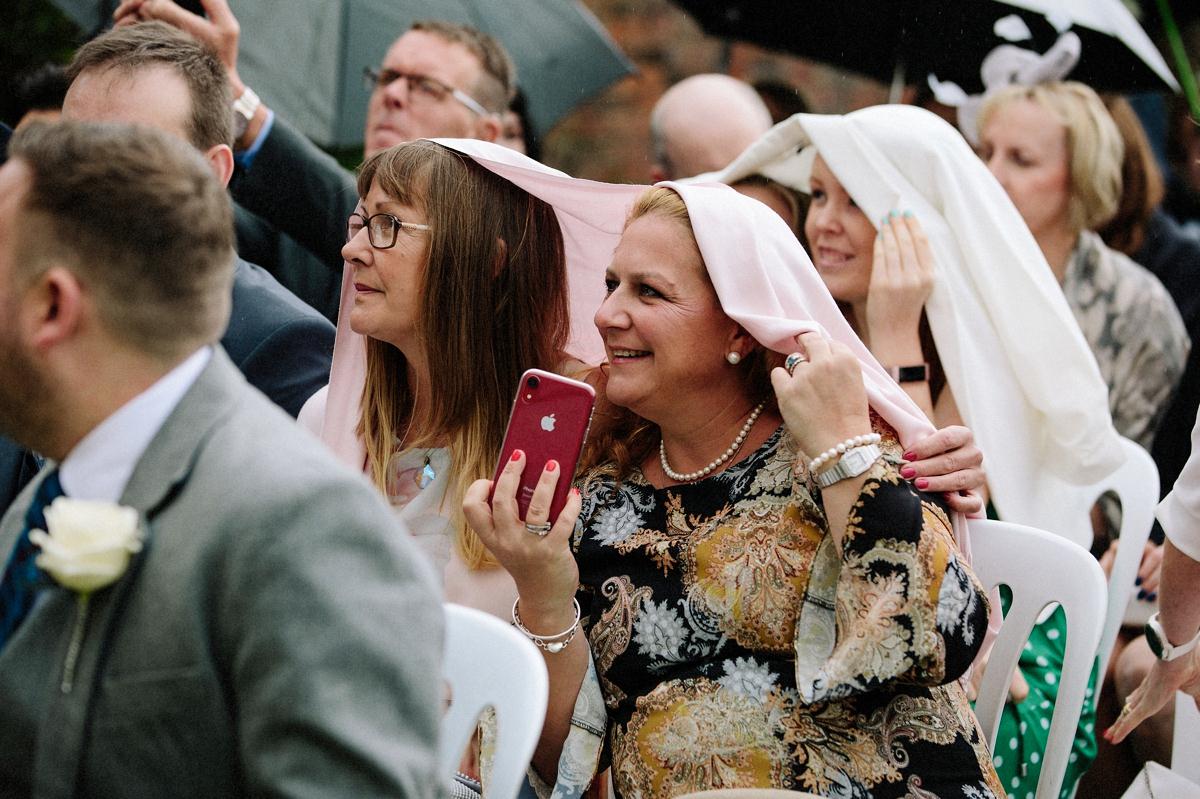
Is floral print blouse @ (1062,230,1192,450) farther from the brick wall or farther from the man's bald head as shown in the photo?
the brick wall

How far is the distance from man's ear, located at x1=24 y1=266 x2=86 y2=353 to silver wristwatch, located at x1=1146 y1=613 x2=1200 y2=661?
2.11 m

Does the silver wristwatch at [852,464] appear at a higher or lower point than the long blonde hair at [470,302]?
higher

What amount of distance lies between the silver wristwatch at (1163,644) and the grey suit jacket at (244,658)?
1723 mm

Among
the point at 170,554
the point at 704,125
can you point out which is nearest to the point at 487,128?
the point at 704,125

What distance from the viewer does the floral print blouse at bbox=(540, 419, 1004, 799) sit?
221 cm

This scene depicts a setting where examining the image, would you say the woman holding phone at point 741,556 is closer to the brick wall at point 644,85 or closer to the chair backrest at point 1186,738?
the chair backrest at point 1186,738

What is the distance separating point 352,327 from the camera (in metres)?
2.88

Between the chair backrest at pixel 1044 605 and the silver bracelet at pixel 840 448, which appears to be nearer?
the silver bracelet at pixel 840 448

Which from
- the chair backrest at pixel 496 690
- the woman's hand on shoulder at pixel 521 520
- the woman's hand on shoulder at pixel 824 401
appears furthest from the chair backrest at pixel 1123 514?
the chair backrest at pixel 496 690

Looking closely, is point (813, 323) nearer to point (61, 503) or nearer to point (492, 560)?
point (492, 560)

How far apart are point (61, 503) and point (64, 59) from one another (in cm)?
434

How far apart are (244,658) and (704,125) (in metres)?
3.65

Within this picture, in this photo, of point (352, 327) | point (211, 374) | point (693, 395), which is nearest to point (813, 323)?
point (693, 395)

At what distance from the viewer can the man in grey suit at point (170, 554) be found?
1.40 metres
